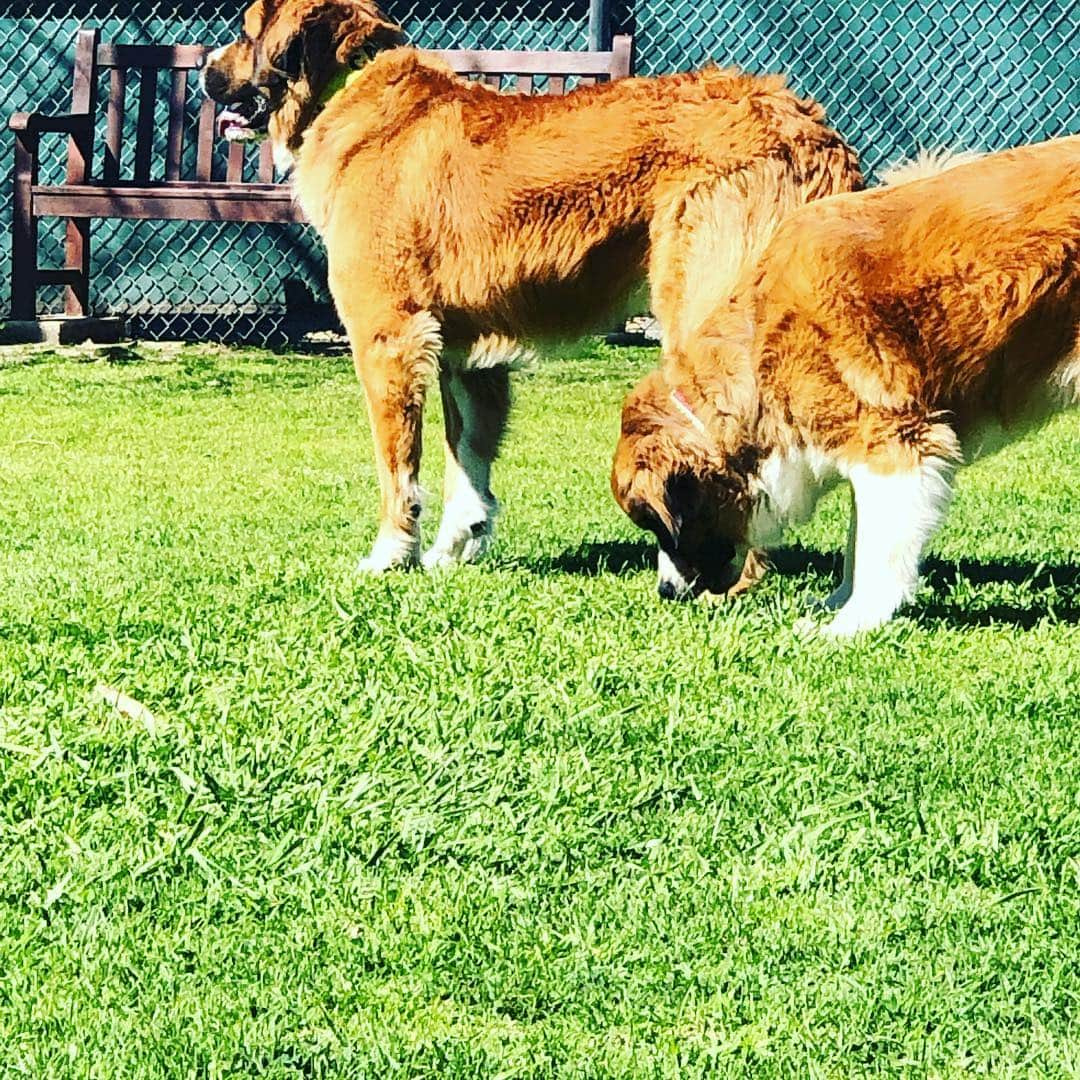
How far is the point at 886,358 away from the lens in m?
4.86

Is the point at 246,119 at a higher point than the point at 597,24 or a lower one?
higher

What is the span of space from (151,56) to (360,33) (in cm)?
546

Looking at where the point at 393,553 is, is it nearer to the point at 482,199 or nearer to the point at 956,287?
the point at 482,199

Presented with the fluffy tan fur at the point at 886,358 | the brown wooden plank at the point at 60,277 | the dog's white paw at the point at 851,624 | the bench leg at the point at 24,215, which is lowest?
the brown wooden plank at the point at 60,277

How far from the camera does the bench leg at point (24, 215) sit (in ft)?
35.9

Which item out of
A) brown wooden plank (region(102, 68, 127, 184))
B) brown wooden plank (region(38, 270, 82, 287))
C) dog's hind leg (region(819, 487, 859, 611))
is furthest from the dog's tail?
brown wooden plank (region(102, 68, 127, 184))

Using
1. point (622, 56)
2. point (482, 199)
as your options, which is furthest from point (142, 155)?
point (482, 199)

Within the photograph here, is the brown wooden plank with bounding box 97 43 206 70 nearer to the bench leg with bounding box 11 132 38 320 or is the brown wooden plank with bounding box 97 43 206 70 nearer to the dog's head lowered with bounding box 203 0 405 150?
the bench leg with bounding box 11 132 38 320

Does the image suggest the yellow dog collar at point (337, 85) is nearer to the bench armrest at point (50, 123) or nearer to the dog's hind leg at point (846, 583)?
the dog's hind leg at point (846, 583)

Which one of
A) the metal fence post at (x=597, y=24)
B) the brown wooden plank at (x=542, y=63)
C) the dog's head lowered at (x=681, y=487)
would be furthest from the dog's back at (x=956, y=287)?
the metal fence post at (x=597, y=24)

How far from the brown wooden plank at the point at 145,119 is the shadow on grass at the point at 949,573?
20.3 feet

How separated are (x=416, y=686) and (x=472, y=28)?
8.50 m

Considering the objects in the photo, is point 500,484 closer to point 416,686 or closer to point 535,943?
point 416,686

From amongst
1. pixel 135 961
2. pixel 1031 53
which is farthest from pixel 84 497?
pixel 1031 53
